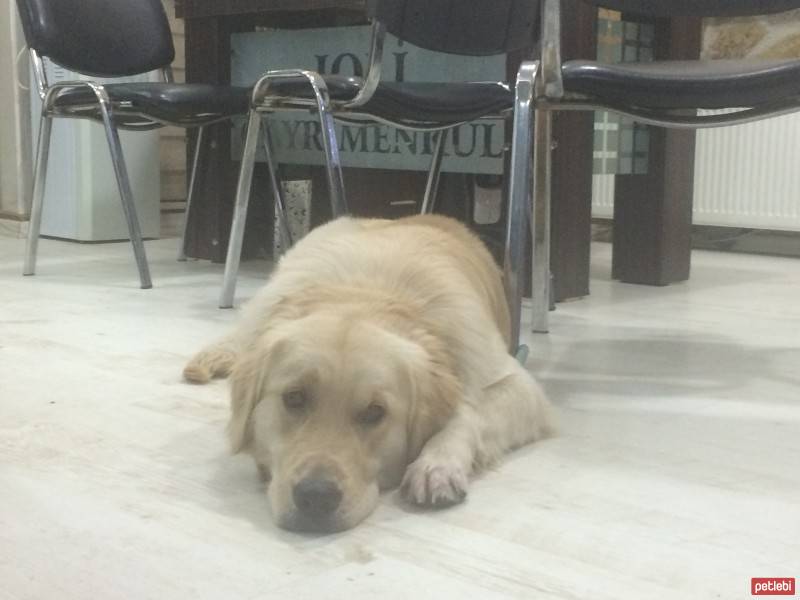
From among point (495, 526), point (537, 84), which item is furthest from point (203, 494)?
point (537, 84)

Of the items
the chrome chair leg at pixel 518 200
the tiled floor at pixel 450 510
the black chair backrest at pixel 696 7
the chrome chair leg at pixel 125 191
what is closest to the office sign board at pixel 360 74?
the chrome chair leg at pixel 125 191

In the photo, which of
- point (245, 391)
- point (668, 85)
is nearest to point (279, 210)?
point (668, 85)

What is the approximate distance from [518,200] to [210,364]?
2.03 feet

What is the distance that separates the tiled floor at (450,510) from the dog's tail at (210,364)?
0.13 ft

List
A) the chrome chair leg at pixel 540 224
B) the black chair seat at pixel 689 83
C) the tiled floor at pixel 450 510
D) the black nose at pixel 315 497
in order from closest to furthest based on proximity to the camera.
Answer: the tiled floor at pixel 450 510 → the black nose at pixel 315 497 → the black chair seat at pixel 689 83 → the chrome chair leg at pixel 540 224

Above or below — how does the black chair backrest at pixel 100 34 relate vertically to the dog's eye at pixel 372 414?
above

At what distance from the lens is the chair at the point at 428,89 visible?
1.99 meters

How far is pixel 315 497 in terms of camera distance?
109 cm

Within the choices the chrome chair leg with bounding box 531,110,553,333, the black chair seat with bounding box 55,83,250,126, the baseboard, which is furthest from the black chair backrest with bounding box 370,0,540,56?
the baseboard

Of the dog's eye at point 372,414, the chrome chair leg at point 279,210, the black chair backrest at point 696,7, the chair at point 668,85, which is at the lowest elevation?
the dog's eye at point 372,414

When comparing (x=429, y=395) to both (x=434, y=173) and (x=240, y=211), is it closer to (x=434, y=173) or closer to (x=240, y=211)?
(x=240, y=211)

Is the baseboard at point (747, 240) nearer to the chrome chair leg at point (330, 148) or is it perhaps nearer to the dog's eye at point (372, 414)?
the chrome chair leg at point (330, 148)

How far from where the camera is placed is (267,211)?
11.6 feet

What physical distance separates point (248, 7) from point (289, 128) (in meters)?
0.40
